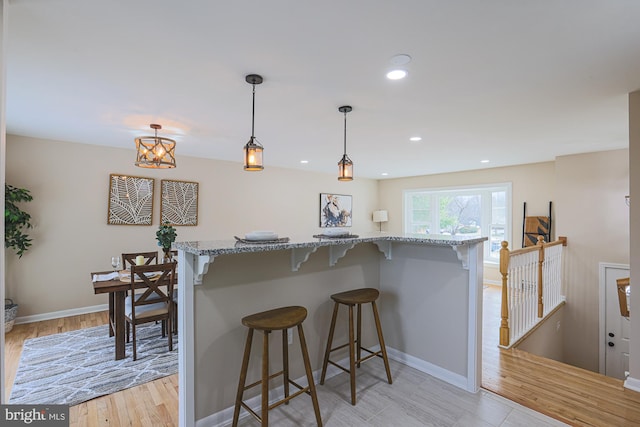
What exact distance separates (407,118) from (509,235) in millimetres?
4336

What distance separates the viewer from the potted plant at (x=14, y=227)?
12.0 ft

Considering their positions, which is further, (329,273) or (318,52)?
(329,273)

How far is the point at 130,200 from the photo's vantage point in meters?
4.68

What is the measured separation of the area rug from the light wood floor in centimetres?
12

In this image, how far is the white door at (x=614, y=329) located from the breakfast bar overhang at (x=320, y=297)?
3498 millimetres

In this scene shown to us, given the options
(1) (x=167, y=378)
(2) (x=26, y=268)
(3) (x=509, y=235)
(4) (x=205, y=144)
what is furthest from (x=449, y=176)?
(2) (x=26, y=268)

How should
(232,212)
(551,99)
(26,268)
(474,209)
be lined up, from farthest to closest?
(474,209) < (232,212) < (26,268) < (551,99)

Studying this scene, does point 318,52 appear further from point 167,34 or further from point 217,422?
point 217,422

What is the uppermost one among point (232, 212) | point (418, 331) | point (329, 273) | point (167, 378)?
point (232, 212)

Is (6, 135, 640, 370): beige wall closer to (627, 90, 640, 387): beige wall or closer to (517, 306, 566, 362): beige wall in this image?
(517, 306, 566, 362): beige wall

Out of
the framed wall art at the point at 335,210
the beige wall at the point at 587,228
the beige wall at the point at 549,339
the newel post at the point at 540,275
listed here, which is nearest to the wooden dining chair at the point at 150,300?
the beige wall at the point at 549,339

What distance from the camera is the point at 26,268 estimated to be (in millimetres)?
4020

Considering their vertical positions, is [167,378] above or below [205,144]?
below

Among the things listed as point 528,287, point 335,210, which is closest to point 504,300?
point 528,287
